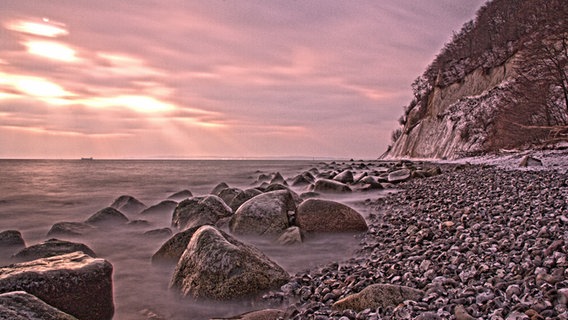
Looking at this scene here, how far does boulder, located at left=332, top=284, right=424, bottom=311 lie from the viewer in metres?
3.50

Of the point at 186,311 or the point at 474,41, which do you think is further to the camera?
the point at 474,41

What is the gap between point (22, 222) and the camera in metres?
11.7

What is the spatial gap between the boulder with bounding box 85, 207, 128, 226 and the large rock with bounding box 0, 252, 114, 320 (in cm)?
567

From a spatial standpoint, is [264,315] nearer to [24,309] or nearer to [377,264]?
[377,264]

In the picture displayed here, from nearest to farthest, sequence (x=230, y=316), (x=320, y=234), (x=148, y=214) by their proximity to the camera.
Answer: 1. (x=230, y=316)
2. (x=320, y=234)
3. (x=148, y=214)

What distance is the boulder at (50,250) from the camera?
623cm

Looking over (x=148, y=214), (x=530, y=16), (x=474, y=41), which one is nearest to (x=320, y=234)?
(x=148, y=214)

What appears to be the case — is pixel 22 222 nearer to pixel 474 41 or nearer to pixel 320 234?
pixel 320 234

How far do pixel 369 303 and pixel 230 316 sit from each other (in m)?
1.65

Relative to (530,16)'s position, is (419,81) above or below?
above

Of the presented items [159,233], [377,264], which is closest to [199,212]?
[159,233]

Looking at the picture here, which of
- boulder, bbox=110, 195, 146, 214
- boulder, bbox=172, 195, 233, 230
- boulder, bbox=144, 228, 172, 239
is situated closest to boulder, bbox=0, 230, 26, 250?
boulder, bbox=144, 228, 172, 239

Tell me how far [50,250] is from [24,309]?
373 cm

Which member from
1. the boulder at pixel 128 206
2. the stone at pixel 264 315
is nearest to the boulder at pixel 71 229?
the boulder at pixel 128 206
